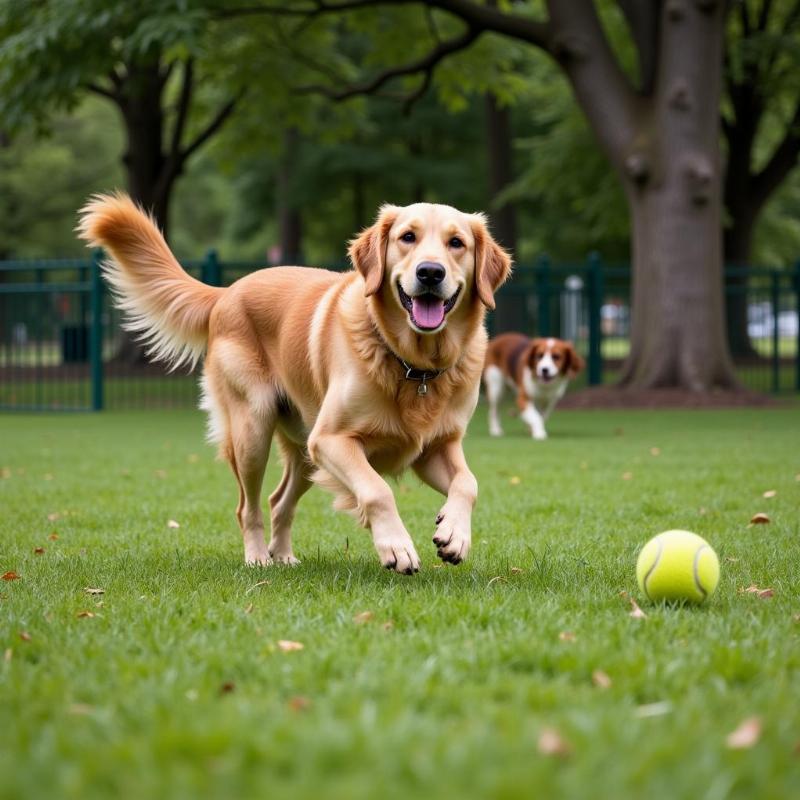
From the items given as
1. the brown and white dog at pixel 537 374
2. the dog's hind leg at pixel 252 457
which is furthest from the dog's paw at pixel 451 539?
the brown and white dog at pixel 537 374

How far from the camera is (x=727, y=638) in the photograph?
363 centimetres

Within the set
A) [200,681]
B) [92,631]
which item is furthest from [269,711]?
[92,631]

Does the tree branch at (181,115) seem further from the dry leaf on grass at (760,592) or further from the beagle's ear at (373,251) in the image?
the dry leaf on grass at (760,592)

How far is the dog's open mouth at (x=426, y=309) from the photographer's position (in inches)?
194

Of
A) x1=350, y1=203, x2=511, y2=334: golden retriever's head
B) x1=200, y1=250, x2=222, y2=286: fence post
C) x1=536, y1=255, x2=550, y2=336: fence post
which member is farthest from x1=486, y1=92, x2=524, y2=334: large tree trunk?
x1=350, y1=203, x2=511, y2=334: golden retriever's head

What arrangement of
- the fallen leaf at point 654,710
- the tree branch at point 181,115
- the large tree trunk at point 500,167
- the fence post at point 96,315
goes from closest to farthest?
the fallen leaf at point 654,710
the fence post at point 96,315
the tree branch at point 181,115
the large tree trunk at point 500,167

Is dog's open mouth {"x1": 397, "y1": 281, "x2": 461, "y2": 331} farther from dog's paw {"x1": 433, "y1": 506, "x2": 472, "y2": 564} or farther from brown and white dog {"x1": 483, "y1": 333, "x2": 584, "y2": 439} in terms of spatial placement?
brown and white dog {"x1": 483, "y1": 333, "x2": 584, "y2": 439}

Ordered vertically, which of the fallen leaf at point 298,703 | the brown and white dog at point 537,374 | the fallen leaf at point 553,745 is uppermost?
the brown and white dog at point 537,374

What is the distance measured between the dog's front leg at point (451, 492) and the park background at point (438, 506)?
18 centimetres

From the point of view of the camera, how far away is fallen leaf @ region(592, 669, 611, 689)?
3.04m

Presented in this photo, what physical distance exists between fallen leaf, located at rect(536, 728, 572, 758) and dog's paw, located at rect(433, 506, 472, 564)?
6.70ft

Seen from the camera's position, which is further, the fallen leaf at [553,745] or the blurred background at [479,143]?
the blurred background at [479,143]

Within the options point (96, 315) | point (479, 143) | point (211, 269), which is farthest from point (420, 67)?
point (479, 143)

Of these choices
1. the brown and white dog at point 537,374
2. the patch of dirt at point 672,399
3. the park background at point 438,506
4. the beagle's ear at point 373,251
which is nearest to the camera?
the park background at point 438,506
